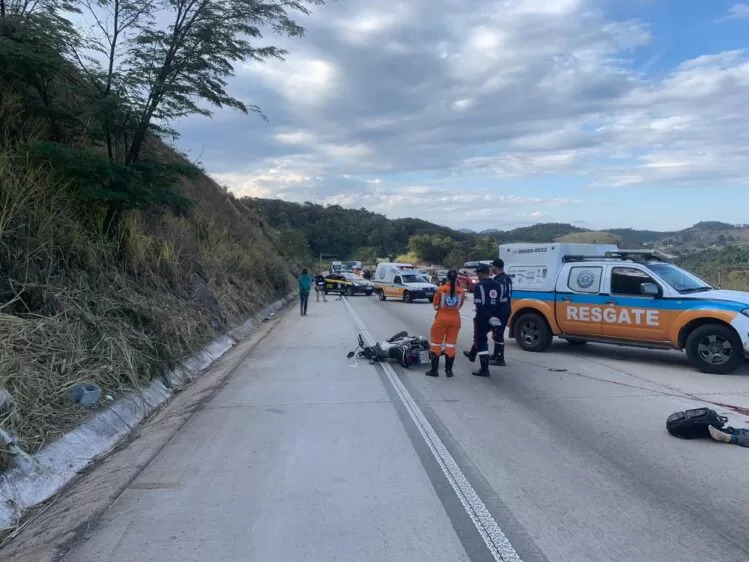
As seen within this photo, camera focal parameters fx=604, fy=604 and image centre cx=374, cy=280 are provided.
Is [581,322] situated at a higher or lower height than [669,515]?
higher

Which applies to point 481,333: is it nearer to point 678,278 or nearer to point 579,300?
point 579,300

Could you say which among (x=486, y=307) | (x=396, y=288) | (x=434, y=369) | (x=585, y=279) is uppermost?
(x=585, y=279)

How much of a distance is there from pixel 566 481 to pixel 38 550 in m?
4.04

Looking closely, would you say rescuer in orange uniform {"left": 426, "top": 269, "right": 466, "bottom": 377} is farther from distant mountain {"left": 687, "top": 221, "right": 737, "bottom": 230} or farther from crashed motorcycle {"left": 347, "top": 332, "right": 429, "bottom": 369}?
distant mountain {"left": 687, "top": 221, "right": 737, "bottom": 230}

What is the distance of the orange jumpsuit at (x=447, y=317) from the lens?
9.70 meters

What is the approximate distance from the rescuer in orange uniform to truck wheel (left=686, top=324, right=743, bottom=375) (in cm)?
393

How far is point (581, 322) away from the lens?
1180 centimetres

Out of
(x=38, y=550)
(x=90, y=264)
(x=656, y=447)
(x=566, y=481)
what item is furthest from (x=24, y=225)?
(x=656, y=447)

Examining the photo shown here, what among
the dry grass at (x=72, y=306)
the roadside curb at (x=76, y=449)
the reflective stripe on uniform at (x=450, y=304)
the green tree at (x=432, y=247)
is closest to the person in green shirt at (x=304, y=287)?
the dry grass at (x=72, y=306)

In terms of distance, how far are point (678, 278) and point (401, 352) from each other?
5220mm

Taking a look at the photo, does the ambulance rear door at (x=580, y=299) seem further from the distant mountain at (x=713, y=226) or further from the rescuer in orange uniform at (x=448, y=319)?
the distant mountain at (x=713, y=226)

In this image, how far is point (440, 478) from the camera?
203 inches

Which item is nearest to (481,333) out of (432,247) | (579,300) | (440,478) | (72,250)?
(579,300)

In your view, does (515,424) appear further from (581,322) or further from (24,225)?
(24,225)
